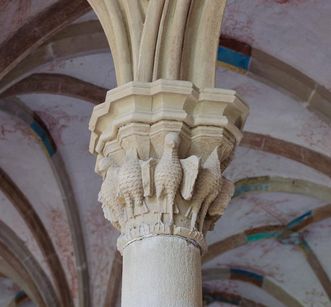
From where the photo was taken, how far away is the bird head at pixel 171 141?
4.89 metres

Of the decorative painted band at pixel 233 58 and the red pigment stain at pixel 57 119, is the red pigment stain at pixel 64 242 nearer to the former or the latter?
the red pigment stain at pixel 57 119

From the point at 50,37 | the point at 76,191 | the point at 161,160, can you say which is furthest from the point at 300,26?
the point at 161,160

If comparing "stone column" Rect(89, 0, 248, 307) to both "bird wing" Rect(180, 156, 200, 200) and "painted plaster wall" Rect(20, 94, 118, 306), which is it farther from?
"painted plaster wall" Rect(20, 94, 118, 306)

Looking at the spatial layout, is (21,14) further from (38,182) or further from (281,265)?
(281,265)

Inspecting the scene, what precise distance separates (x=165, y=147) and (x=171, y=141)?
48 mm

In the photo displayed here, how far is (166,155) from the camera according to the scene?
16.0ft

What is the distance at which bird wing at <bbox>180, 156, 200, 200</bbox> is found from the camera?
4.80m

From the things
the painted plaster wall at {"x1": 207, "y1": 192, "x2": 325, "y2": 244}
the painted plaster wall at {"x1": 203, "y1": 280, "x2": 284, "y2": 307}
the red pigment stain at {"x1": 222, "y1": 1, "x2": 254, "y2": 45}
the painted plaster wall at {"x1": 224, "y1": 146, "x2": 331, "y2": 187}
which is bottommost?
the red pigment stain at {"x1": 222, "y1": 1, "x2": 254, "y2": 45}

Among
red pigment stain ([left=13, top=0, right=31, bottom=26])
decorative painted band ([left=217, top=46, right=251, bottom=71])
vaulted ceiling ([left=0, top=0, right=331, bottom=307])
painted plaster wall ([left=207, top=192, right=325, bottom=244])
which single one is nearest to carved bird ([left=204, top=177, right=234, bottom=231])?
vaulted ceiling ([left=0, top=0, right=331, bottom=307])

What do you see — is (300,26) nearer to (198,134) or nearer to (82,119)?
(82,119)

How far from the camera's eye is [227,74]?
9883mm

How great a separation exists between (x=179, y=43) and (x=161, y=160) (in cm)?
87

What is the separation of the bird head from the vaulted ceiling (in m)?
3.94

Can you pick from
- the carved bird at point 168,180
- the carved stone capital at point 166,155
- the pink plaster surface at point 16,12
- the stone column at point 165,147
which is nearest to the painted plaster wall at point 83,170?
the pink plaster surface at point 16,12
